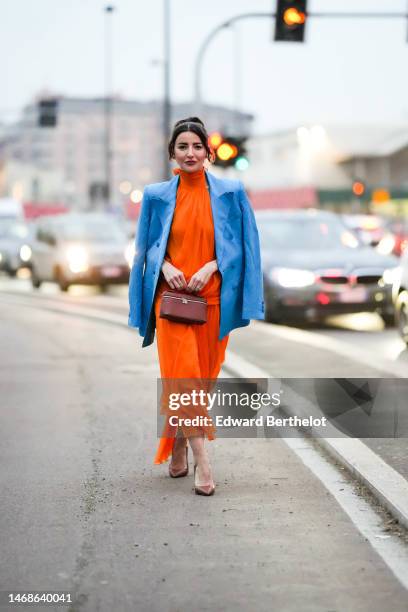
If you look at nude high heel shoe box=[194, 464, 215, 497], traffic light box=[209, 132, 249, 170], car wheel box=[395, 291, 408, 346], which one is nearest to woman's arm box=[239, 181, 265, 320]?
nude high heel shoe box=[194, 464, 215, 497]

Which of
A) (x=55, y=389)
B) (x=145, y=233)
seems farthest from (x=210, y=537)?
(x=55, y=389)

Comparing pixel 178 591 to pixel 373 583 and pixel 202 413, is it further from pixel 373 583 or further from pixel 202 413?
pixel 202 413

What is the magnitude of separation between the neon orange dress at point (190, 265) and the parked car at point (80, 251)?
20.9 meters

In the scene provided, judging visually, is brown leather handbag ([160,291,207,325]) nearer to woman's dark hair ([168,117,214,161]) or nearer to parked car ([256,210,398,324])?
woman's dark hair ([168,117,214,161])

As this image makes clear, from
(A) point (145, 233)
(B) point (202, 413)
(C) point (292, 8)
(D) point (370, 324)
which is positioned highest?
(C) point (292, 8)

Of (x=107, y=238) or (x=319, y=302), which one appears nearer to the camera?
(x=319, y=302)

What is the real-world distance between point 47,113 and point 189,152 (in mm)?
35282

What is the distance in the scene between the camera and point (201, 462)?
6.53m

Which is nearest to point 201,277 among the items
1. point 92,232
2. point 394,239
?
point 92,232

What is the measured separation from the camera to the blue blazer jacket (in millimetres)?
6465

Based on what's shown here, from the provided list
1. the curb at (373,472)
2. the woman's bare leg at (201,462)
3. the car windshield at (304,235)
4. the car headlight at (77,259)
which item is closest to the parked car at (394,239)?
the car headlight at (77,259)

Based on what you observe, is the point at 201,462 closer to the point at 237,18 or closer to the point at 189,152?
the point at 189,152

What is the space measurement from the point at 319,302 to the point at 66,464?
394 inches

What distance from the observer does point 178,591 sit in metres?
4.80
